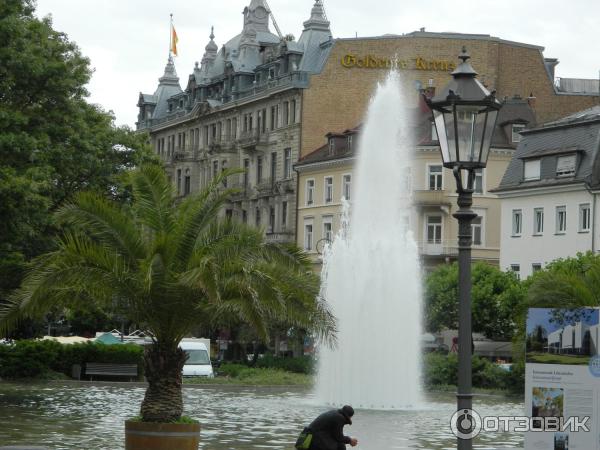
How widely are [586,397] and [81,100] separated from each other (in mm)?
27517

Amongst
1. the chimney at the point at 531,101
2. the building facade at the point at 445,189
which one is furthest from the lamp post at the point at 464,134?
the chimney at the point at 531,101

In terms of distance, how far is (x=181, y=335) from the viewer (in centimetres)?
2425

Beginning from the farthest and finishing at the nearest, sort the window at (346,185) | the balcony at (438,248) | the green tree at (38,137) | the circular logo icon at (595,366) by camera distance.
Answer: the window at (346,185) < the balcony at (438,248) < the green tree at (38,137) < the circular logo icon at (595,366)

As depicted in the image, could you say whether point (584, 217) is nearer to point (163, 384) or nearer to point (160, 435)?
point (163, 384)

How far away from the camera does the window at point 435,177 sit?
266 feet

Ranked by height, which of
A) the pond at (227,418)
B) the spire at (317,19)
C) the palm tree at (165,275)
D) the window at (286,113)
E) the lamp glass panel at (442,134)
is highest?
the spire at (317,19)

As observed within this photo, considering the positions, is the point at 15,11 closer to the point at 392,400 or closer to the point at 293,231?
the point at 392,400

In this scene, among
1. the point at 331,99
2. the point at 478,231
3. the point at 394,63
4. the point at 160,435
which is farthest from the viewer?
the point at 331,99

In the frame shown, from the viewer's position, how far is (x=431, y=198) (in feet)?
262

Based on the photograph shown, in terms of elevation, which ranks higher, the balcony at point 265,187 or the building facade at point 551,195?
the balcony at point 265,187

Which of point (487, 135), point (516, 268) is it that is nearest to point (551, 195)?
point (516, 268)

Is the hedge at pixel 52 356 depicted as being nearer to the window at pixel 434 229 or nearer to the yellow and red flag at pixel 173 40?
the window at pixel 434 229

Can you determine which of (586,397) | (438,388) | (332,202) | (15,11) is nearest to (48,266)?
(586,397)

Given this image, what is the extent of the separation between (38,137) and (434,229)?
148 feet
